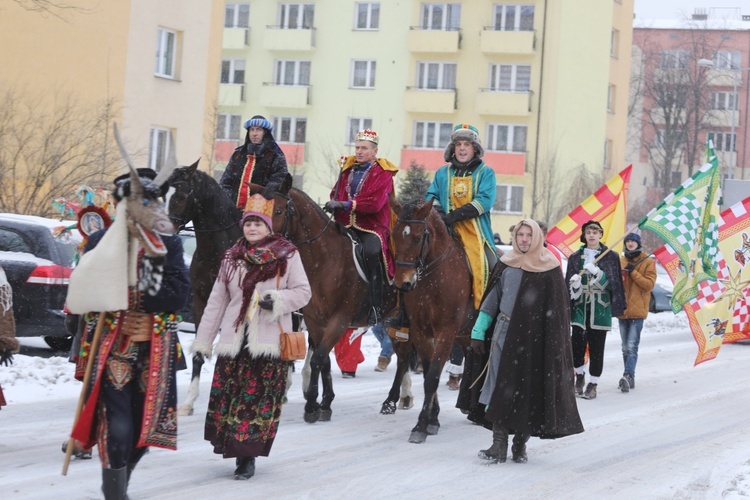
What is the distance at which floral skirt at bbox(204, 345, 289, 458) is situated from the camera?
24.5 ft

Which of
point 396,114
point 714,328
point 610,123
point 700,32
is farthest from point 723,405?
point 700,32

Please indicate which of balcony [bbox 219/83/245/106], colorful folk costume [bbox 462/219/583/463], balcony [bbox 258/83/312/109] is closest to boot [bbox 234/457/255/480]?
colorful folk costume [bbox 462/219/583/463]

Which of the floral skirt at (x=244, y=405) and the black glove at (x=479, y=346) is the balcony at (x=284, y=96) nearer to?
the black glove at (x=479, y=346)

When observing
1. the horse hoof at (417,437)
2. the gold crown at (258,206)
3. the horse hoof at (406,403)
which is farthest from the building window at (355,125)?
the gold crown at (258,206)

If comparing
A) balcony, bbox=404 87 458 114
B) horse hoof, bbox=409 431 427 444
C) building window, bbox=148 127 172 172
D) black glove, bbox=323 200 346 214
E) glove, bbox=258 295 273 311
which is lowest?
horse hoof, bbox=409 431 427 444

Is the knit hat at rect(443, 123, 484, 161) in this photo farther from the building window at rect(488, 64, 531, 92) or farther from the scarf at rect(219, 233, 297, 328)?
the building window at rect(488, 64, 531, 92)

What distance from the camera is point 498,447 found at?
8875 mm

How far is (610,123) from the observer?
49.0 m

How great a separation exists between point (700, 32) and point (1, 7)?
4777cm

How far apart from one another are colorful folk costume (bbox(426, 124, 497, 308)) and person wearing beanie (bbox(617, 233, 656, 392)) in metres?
4.20

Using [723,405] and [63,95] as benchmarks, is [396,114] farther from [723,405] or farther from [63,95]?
[723,405]

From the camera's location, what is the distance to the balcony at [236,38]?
155 feet

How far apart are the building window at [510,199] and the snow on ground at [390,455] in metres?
32.1

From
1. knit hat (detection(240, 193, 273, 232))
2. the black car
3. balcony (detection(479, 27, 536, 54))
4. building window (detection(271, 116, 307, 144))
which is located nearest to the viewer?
knit hat (detection(240, 193, 273, 232))
